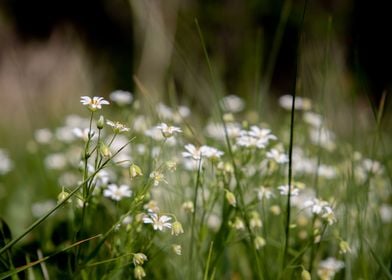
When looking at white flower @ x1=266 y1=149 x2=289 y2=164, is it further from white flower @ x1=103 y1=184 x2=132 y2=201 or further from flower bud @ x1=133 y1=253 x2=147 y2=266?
flower bud @ x1=133 y1=253 x2=147 y2=266

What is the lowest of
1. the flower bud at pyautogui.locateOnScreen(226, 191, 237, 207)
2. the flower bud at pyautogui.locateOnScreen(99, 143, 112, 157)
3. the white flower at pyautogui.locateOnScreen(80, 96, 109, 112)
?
the flower bud at pyautogui.locateOnScreen(226, 191, 237, 207)

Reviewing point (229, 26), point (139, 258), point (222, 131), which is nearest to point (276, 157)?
point (222, 131)

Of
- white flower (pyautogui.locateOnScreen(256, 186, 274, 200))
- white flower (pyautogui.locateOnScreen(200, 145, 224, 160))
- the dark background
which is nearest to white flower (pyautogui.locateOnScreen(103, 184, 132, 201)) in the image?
white flower (pyautogui.locateOnScreen(200, 145, 224, 160))

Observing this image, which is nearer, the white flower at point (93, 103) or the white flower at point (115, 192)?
the white flower at point (93, 103)

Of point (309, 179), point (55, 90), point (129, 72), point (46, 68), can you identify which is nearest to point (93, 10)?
point (129, 72)

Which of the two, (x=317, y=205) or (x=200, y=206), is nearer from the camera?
(x=317, y=205)

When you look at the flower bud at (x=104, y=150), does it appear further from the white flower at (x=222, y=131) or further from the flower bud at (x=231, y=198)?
the white flower at (x=222, y=131)

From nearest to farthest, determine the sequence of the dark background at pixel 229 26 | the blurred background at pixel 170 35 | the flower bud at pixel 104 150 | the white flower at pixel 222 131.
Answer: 1. the flower bud at pixel 104 150
2. the white flower at pixel 222 131
3. the blurred background at pixel 170 35
4. the dark background at pixel 229 26

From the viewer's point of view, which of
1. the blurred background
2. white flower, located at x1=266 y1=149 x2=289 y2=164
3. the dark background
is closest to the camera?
white flower, located at x1=266 y1=149 x2=289 y2=164

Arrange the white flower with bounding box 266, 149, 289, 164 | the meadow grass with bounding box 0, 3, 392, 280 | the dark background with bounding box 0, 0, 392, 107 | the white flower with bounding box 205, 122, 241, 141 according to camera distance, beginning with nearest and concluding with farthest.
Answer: the meadow grass with bounding box 0, 3, 392, 280, the white flower with bounding box 266, 149, 289, 164, the white flower with bounding box 205, 122, 241, 141, the dark background with bounding box 0, 0, 392, 107

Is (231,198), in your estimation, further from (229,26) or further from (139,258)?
(229,26)

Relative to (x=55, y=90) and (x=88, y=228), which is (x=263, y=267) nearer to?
(x=88, y=228)

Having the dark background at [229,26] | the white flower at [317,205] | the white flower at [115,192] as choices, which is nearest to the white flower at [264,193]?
the white flower at [317,205]

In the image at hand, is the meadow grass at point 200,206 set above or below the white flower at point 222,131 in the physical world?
below
